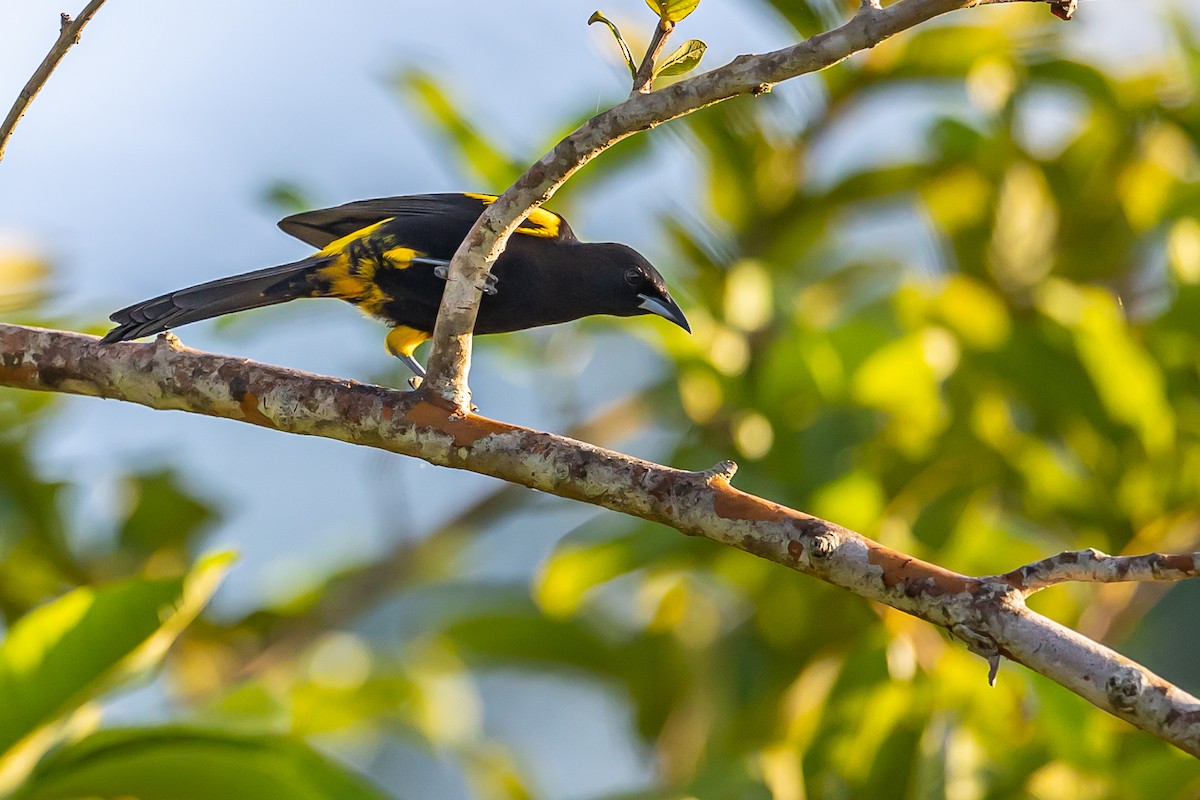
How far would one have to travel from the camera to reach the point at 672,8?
6.09ft

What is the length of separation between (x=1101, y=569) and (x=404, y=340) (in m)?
2.16

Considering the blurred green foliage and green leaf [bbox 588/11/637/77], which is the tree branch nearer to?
green leaf [bbox 588/11/637/77]

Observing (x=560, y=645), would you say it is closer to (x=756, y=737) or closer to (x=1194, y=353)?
(x=756, y=737)

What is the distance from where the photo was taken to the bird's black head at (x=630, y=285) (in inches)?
131

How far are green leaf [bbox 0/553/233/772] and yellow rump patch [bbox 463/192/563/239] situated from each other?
49.5 inches

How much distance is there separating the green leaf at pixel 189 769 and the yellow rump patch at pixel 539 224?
4.88ft

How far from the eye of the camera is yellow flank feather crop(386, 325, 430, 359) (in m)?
3.43

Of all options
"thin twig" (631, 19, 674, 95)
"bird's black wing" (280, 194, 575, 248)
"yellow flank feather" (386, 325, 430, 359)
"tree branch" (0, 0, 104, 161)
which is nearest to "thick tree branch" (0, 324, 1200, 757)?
"tree branch" (0, 0, 104, 161)

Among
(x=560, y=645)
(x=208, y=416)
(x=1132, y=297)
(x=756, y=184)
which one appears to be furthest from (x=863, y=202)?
(x=208, y=416)

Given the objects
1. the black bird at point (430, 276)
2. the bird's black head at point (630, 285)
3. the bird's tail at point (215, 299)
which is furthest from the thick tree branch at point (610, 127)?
the bird's black head at point (630, 285)

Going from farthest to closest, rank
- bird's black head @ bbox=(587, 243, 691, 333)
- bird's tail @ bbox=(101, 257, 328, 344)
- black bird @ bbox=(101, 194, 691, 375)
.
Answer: bird's black head @ bbox=(587, 243, 691, 333) < black bird @ bbox=(101, 194, 691, 375) < bird's tail @ bbox=(101, 257, 328, 344)

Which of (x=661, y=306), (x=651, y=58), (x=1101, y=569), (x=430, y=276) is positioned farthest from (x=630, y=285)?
(x=1101, y=569)

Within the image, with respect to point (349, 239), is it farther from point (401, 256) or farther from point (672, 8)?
point (672, 8)

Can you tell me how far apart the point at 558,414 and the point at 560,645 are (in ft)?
2.60
